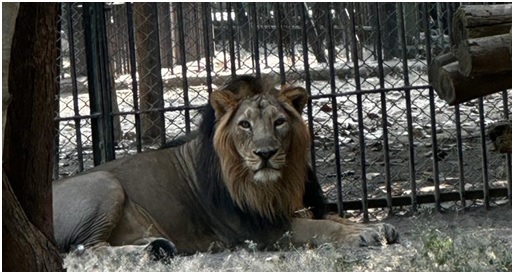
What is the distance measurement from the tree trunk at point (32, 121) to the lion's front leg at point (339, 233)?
301 cm

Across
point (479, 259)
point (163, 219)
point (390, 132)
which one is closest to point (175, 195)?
point (163, 219)

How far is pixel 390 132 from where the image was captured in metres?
11.2

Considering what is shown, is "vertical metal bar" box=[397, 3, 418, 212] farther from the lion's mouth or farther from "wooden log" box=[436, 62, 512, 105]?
"wooden log" box=[436, 62, 512, 105]

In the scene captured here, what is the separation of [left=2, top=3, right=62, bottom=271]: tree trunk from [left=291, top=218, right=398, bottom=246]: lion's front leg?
3.01 metres

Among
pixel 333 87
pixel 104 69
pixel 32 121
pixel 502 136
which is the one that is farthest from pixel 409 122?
pixel 32 121

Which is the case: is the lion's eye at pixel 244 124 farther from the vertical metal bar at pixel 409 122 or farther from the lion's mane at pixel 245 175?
the vertical metal bar at pixel 409 122

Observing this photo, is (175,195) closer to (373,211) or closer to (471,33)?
(373,211)

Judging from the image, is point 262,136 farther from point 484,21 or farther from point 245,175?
point 484,21

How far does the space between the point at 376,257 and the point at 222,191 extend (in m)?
1.40

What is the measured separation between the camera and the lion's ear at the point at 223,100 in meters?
7.41

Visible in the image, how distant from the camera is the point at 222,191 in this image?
7.64 m

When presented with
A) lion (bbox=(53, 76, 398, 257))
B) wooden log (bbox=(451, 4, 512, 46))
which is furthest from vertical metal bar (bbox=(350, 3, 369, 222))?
wooden log (bbox=(451, 4, 512, 46))

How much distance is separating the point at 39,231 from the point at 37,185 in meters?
0.19

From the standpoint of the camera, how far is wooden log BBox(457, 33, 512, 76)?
4785 millimetres
